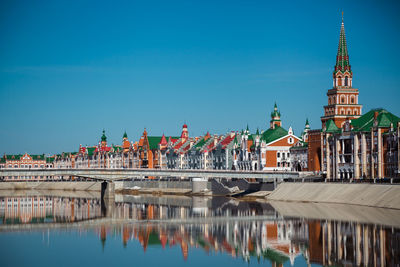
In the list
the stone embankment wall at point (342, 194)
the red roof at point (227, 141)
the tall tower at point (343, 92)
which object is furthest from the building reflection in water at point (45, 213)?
the red roof at point (227, 141)

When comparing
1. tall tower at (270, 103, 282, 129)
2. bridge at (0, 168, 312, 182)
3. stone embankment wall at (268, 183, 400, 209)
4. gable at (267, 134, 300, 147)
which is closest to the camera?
stone embankment wall at (268, 183, 400, 209)

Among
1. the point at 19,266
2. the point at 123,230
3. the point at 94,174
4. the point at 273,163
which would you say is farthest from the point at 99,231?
the point at 273,163

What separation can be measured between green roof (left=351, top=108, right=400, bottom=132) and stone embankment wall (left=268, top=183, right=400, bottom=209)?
13524 mm

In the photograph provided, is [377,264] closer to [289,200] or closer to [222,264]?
[222,264]

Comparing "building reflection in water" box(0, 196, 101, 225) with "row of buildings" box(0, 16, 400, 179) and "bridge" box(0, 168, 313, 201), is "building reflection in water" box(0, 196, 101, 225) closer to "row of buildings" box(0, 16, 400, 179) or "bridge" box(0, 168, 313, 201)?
"bridge" box(0, 168, 313, 201)

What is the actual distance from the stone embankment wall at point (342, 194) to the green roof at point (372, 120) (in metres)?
13.5

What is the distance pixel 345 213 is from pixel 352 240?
2329 cm

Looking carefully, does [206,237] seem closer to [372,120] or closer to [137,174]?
[372,120]

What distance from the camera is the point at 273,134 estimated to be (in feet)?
544

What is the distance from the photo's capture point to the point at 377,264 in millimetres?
56125

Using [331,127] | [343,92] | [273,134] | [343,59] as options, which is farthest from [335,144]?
[273,134]

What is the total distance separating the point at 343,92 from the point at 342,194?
40533 mm

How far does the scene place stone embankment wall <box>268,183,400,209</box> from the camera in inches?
3851

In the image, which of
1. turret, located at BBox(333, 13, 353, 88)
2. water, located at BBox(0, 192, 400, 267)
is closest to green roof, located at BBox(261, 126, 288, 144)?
turret, located at BBox(333, 13, 353, 88)
